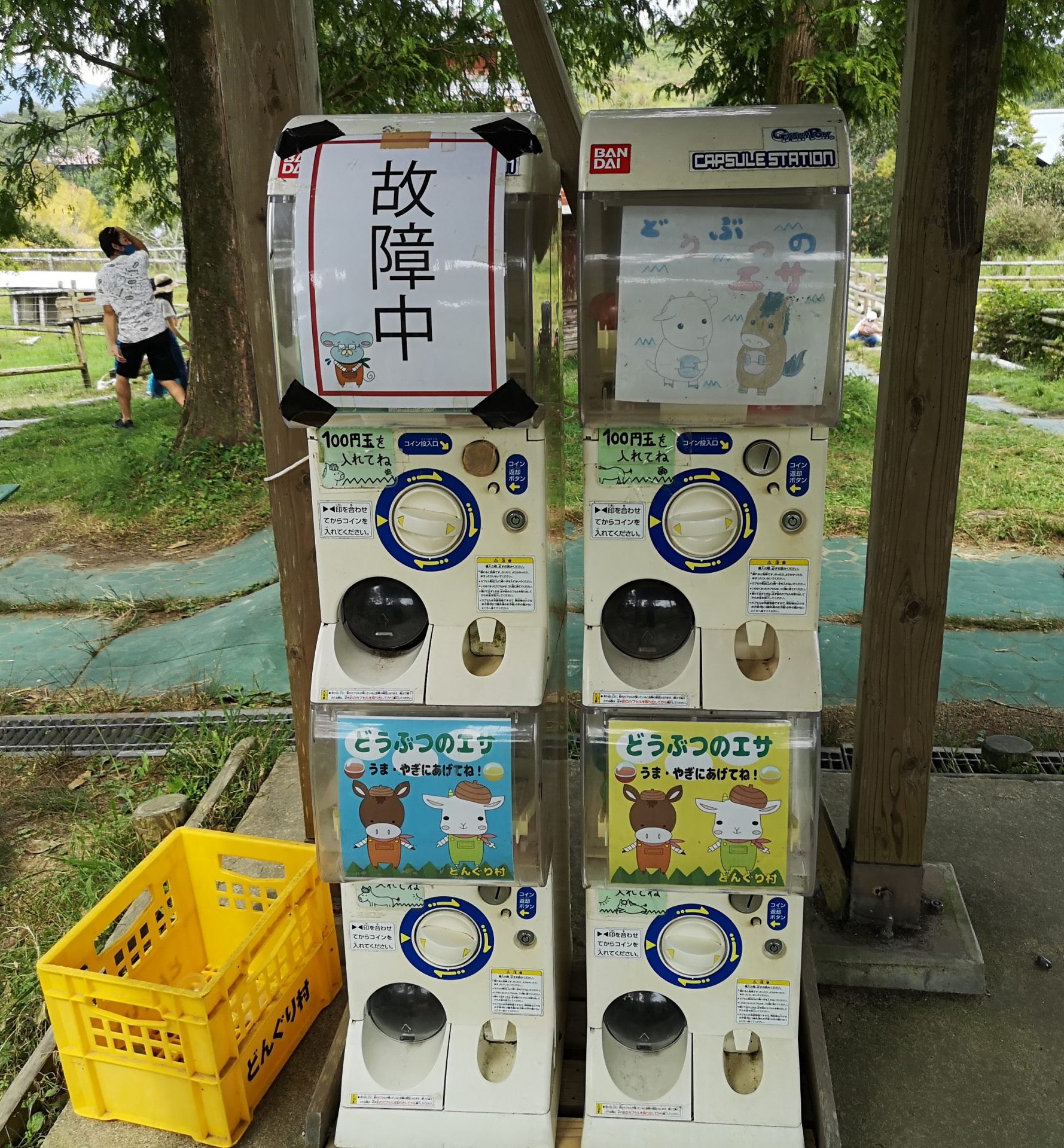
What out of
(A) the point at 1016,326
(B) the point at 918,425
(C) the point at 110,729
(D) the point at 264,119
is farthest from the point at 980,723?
(A) the point at 1016,326

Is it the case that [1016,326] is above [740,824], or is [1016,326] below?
above

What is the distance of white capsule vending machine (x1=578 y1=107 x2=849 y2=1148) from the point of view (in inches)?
62.8

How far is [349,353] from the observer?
1.62m

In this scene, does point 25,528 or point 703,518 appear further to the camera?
point 25,528

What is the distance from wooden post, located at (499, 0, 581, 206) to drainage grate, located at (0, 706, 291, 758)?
2439mm

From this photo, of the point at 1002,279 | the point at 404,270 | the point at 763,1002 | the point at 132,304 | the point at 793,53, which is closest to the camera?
the point at 404,270

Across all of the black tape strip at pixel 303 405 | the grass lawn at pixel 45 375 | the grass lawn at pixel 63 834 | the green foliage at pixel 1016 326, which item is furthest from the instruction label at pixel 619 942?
the green foliage at pixel 1016 326

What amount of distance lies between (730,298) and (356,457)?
73 cm

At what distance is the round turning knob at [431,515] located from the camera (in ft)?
5.88

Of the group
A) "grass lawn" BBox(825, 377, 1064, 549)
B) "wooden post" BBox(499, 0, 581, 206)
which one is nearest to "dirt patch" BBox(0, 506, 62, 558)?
"grass lawn" BBox(825, 377, 1064, 549)

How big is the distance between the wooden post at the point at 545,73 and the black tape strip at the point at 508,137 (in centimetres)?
44

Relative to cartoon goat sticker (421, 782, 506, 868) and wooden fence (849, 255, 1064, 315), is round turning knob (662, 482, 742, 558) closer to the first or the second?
cartoon goat sticker (421, 782, 506, 868)

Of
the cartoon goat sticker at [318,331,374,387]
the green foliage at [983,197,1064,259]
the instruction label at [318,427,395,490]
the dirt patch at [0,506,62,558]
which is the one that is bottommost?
the dirt patch at [0,506,62,558]

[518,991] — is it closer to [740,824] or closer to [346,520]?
[740,824]
